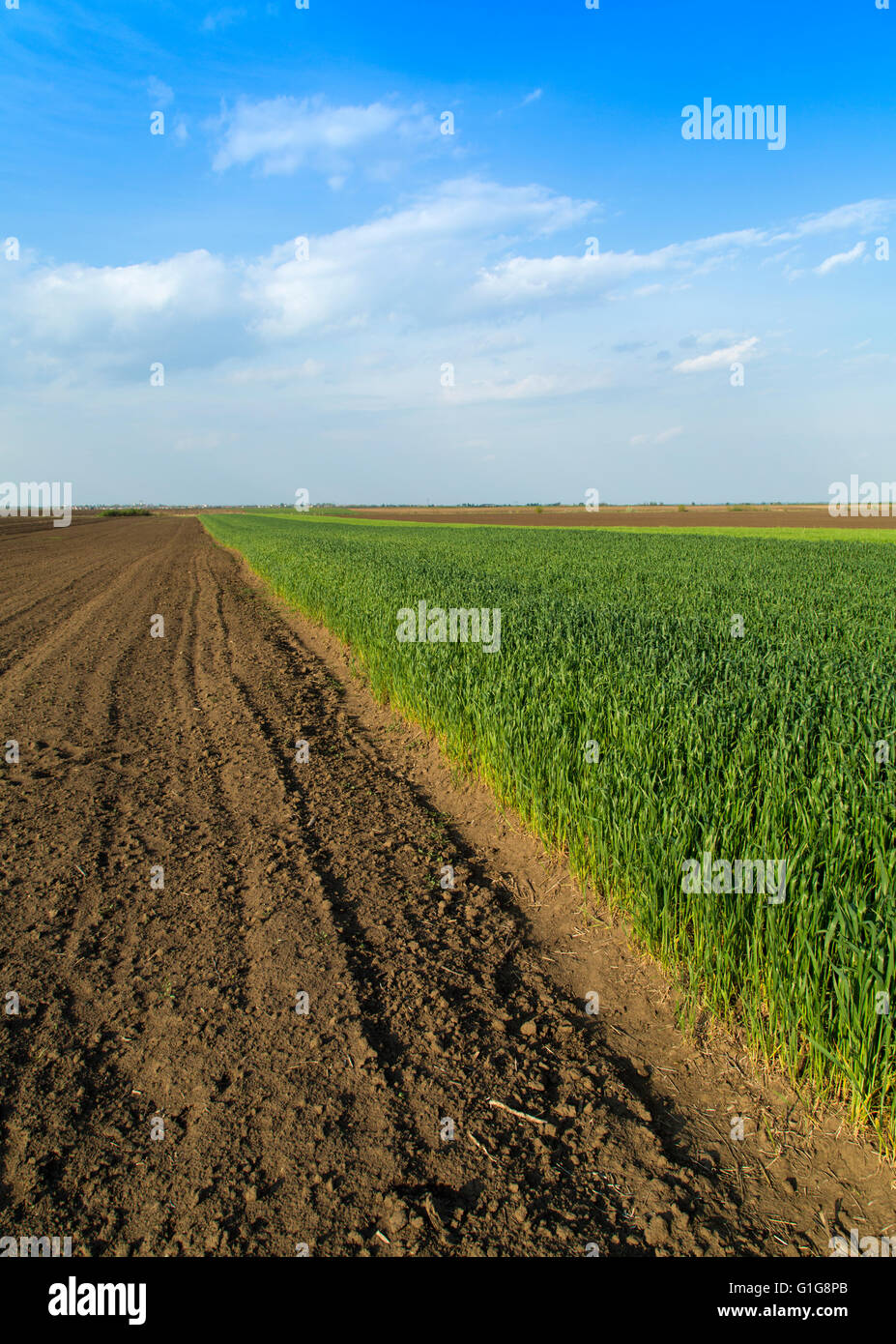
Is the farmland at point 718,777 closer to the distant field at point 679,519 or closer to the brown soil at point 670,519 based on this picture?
the distant field at point 679,519

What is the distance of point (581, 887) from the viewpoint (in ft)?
14.9

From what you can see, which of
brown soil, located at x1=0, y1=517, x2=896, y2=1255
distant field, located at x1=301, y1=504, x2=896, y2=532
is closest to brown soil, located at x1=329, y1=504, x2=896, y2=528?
distant field, located at x1=301, y1=504, x2=896, y2=532

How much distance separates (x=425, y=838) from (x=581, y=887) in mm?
1429

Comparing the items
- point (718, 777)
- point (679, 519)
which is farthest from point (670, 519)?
point (718, 777)

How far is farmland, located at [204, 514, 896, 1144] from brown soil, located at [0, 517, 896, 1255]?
320mm

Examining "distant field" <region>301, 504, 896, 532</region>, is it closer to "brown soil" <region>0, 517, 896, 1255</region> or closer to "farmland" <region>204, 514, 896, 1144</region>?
"farmland" <region>204, 514, 896, 1144</region>

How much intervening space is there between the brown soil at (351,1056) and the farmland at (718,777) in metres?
0.32

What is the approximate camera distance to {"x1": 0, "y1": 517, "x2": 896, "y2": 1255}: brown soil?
2.38 m

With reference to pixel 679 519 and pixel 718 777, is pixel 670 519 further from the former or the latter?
pixel 718 777

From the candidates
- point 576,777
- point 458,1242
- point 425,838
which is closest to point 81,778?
point 425,838

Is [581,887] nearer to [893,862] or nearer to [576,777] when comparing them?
[576,777]

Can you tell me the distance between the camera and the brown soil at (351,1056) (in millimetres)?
2383
